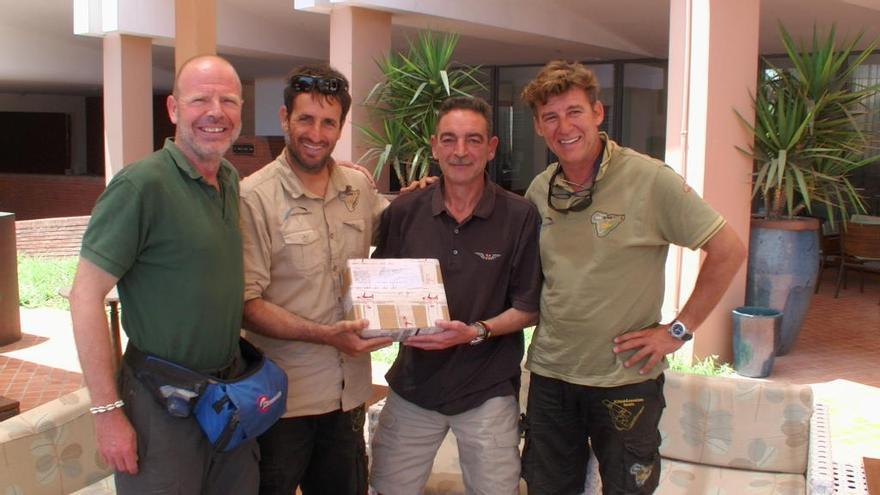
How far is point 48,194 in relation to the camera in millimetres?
14664

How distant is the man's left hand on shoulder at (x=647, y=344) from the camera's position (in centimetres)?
243

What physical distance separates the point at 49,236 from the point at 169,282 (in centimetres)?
907

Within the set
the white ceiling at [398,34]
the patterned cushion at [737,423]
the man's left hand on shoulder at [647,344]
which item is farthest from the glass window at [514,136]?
the man's left hand on shoulder at [647,344]

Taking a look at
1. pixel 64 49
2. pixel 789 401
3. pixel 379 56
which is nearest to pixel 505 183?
pixel 379 56

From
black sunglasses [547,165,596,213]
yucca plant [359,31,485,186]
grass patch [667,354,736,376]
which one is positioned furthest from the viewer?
yucca plant [359,31,485,186]

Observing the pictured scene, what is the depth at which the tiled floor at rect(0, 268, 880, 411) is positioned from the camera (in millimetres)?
5852

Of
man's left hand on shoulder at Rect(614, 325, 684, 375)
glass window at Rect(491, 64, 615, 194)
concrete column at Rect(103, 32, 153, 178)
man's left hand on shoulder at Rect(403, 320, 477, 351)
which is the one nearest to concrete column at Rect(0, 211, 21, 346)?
concrete column at Rect(103, 32, 153, 178)

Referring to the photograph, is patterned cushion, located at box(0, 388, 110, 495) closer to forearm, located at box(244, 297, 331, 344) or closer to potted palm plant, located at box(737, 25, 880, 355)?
forearm, located at box(244, 297, 331, 344)

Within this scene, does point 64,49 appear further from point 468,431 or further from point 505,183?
point 468,431

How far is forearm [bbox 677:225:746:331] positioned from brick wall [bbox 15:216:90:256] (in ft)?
29.6

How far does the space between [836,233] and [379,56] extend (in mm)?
5333

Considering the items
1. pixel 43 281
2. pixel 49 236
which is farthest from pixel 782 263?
pixel 49 236

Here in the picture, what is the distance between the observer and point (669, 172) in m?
2.47

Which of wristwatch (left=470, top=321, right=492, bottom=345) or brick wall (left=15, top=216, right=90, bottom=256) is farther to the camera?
brick wall (left=15, top=216, right=90, bottom=256)
